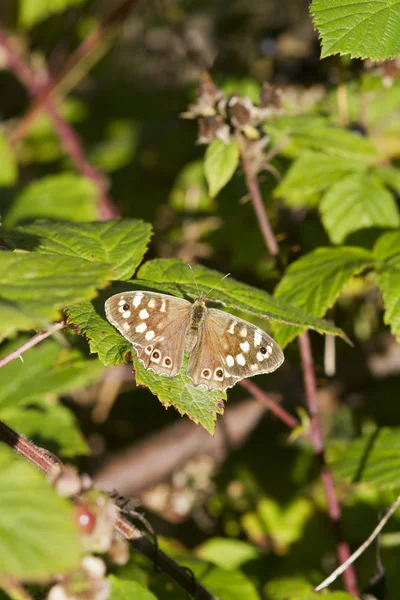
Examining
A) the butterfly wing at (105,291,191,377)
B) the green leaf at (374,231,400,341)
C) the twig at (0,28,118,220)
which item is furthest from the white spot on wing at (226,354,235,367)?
the twig at (0,28,118,220)

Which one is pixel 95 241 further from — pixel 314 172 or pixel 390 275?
pixel 314 172

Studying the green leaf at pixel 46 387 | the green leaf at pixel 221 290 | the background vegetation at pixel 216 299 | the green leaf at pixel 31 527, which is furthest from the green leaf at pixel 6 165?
the green leaf at pixel 31 527

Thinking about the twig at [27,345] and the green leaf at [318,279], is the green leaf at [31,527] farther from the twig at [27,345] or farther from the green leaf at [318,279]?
the green leaf at [318,279]

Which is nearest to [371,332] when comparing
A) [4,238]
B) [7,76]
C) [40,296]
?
[4,238]

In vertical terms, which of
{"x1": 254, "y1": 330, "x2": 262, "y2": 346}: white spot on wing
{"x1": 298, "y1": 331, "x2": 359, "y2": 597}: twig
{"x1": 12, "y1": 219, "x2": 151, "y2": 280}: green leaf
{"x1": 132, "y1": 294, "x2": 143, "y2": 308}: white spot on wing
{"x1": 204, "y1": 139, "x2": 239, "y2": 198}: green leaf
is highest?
{"x1": 204, "y1": 139, "x2": 239, "y2": 198}: green leaf

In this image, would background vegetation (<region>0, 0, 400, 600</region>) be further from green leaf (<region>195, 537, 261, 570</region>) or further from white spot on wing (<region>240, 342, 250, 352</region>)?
white spot on wing (<region>240, 342, 250, 352</region>)
